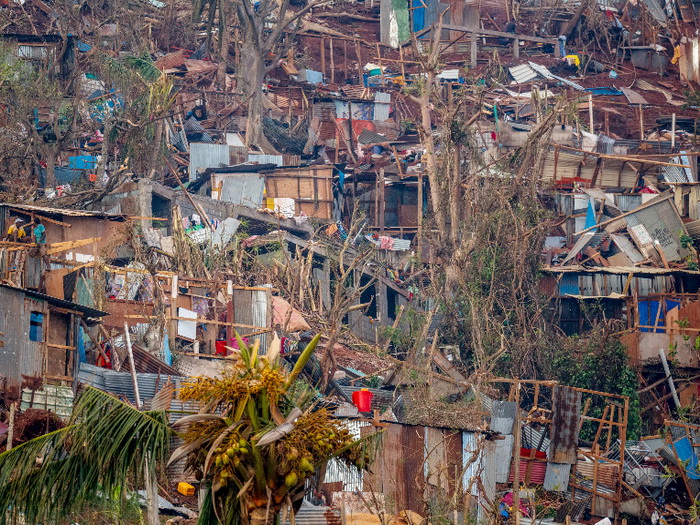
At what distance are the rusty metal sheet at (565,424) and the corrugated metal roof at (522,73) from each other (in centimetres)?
1916

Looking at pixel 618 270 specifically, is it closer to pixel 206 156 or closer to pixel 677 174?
pixel 677 174

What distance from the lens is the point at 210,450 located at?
7129mm

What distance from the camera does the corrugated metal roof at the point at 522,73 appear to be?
3694cm

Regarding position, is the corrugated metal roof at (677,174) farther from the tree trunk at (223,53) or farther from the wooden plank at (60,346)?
the wooden plank at (60,346)

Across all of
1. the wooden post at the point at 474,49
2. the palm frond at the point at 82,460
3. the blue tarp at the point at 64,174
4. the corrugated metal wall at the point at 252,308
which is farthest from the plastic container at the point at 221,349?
the wooden post at the point at 474,49

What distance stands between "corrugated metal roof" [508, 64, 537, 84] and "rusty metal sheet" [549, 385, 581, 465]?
754 inches

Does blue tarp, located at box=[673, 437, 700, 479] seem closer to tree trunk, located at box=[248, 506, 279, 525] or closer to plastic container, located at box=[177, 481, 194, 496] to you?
plastic container, located at box=[177, 481, 194, 496]

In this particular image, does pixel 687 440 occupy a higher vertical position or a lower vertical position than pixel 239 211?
lower

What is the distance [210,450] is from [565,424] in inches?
527

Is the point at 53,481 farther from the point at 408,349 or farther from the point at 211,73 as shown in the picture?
the point at 211,73

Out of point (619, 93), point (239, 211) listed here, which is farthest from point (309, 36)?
point (239, 211)

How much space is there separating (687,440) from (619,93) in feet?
63.1

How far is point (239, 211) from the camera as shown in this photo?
25.8 m

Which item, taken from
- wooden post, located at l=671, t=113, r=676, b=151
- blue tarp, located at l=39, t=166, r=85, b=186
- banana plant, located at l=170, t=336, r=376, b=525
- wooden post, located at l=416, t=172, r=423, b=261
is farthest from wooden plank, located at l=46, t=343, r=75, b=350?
wooden post, located at l=671, t=113, r=676, b=151
